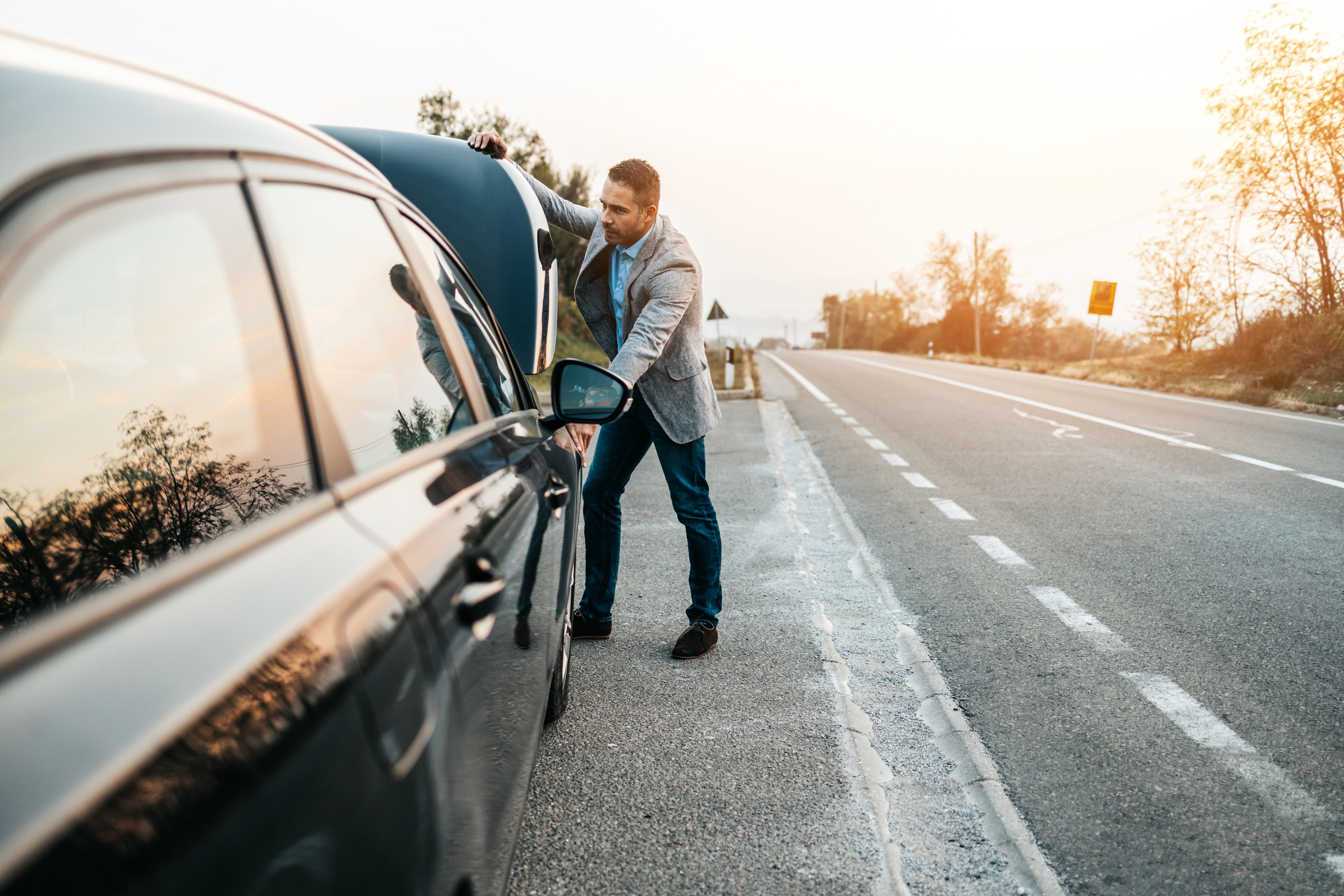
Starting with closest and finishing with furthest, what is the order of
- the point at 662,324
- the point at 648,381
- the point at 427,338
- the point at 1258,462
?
1. the point at 427,338
2. the point at 662,324
3. the point at 648,381
4. the point at 1258,462

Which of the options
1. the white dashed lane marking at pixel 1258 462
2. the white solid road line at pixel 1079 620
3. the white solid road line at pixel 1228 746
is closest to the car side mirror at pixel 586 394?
the white solid road line at pixel 1228 746

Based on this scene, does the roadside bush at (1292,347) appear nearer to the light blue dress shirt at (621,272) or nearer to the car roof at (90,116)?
the light blue dress shirt at (621,272)

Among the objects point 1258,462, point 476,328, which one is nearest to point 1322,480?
point 1258,462

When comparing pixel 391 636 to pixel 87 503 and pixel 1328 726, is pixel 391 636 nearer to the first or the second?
pixel 87 503

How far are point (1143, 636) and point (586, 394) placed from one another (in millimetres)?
2922

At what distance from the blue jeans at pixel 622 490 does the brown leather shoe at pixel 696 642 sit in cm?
4

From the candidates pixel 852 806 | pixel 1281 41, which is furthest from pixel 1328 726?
pixel 1281 41

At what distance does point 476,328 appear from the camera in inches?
102

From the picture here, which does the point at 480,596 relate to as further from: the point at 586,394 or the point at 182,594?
the point at 586,394

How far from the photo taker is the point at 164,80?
1.20 m

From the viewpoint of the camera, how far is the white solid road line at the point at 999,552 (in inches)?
Result: 215

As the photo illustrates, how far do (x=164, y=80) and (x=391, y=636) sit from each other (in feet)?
2.54

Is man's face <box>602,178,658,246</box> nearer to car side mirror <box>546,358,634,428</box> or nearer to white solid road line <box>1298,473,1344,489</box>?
car side mirror <box>546,358,634,428</box>

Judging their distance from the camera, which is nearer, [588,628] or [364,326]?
[364,326]
